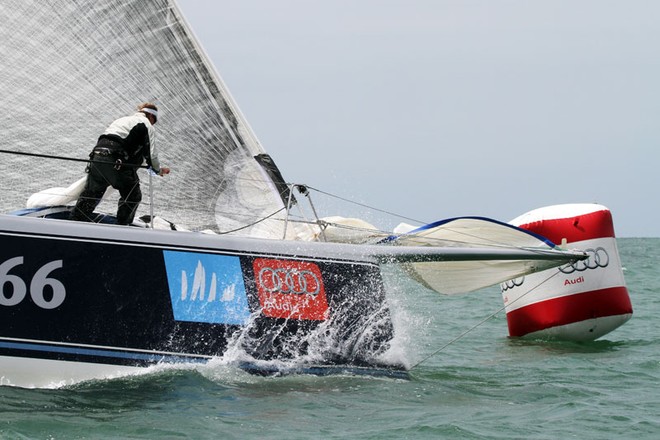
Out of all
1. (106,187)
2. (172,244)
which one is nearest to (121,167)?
(106,187)

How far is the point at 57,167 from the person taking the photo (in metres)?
8.82

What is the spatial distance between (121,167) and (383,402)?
2.40 meters

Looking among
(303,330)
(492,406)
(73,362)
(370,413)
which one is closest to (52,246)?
(73,362)

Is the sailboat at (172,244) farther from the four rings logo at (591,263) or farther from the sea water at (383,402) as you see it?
the four rings logo at (591,263)

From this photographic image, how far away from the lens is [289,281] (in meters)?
7.46

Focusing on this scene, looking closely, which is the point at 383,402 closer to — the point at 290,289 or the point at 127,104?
the point at 290,289

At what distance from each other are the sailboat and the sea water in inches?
6.9

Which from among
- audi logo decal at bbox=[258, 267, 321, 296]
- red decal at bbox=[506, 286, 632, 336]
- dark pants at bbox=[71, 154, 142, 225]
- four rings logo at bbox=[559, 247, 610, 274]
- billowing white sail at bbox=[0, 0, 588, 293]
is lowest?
red decal at bbox=[506, 286, 632, 336]

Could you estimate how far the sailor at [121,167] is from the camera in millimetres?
7461

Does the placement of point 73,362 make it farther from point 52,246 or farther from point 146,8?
point 146,8

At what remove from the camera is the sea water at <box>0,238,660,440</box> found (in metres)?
6.14

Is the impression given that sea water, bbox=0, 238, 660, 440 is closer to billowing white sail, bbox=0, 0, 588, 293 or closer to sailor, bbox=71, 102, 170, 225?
sailor, bbox=71, 102, 170, 225

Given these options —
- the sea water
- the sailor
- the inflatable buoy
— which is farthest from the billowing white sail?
the inflatable buoy

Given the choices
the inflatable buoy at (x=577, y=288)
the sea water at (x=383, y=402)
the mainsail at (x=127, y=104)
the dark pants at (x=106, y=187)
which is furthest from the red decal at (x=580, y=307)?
the dark pants at (x=106, y=187)
